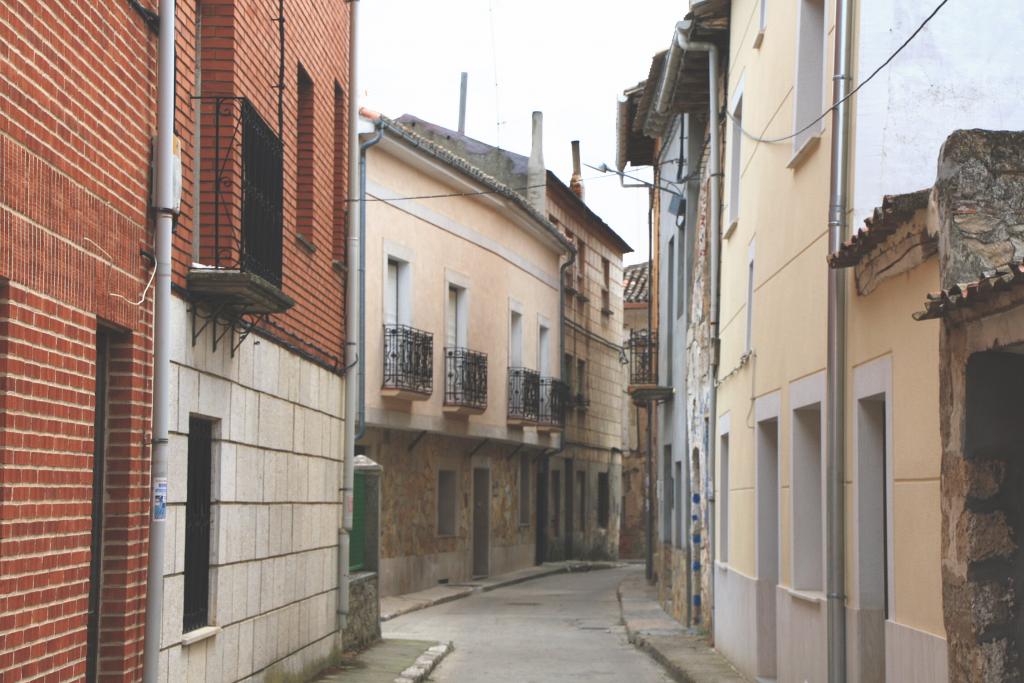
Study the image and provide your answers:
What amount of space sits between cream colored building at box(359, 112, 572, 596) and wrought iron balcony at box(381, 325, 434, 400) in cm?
3

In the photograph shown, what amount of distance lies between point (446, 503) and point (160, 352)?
20.5 metres

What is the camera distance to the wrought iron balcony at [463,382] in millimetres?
26125

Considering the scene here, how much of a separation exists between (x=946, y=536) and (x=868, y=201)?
2.68 metres

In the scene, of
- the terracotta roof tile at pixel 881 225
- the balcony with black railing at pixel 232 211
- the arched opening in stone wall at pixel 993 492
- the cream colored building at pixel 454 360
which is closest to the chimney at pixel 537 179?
the cream colored building at pixel 454 360

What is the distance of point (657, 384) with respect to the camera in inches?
923

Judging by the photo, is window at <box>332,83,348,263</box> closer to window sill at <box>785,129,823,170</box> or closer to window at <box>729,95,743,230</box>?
window at <box>729,95,743,230</box>

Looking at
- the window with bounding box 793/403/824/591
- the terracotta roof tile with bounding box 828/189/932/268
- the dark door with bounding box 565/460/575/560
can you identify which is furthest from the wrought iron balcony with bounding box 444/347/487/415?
the terracotta roof tile with bounding box 828/189/932/268

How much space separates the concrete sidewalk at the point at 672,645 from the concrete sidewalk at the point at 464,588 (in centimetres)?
314

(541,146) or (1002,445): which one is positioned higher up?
(541,146)

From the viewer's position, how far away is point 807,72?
10.6 metres

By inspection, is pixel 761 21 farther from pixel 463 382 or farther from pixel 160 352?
pixel 463 382

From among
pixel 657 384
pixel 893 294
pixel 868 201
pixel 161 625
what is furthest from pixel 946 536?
pixel 657 384

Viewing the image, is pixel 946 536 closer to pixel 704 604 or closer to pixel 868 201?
pixel 868 201

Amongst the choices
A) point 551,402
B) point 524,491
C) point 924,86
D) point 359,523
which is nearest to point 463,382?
point 551,402
